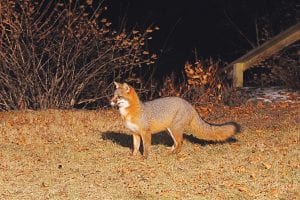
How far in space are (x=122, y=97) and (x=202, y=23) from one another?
9.71 meters

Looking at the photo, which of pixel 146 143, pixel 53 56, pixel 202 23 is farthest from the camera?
pixel 202 23

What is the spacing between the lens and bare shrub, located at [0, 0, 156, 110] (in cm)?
1093

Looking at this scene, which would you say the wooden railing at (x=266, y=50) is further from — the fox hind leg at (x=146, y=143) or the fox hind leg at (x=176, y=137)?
the fox hind leg at (x=146, y=143)

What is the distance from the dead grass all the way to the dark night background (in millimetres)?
6234

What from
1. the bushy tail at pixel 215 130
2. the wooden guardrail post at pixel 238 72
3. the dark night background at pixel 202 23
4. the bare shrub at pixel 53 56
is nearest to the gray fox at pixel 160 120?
the bushy tail at pixel 215 130

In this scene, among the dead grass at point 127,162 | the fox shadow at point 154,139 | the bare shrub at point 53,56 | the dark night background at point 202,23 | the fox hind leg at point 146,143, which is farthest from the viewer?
the dark night background at point 202,23

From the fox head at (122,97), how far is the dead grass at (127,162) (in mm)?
656

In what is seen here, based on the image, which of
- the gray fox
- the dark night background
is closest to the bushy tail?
the gray fox

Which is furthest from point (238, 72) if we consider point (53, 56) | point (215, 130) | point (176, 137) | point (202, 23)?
point (202, 23)

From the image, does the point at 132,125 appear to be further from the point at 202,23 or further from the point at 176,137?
the point at 202,23

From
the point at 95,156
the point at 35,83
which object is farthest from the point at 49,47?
the point at 95,156

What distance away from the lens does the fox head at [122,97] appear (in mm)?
7941

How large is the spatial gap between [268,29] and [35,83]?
684 centimetres

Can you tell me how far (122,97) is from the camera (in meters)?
7.97
